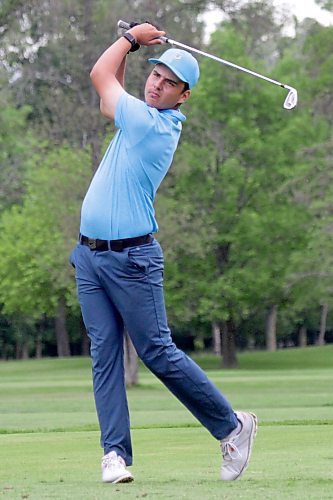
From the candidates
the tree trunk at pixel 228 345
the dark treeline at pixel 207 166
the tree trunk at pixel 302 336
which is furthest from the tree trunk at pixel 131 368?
the tree trunk at pixel 302 336

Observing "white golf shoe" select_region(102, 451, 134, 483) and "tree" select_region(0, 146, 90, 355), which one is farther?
"tree" select_region(0, 146, 90, 355)

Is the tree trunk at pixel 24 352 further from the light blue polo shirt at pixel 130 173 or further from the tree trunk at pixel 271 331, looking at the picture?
the light blue polo shirt at pixel 130 173

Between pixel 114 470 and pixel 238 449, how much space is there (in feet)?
2.17

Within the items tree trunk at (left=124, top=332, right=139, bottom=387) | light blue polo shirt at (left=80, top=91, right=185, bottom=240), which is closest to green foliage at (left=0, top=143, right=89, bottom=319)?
tree trunk at (left=124, top=332, right=139, bottom=387)

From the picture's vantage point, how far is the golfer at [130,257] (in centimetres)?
646

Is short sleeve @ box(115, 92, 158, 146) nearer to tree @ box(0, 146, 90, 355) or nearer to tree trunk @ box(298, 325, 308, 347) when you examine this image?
tree @ box(0, 146, 90, 355)

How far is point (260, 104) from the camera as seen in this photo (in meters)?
50.6

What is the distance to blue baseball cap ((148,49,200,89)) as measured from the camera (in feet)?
21.4

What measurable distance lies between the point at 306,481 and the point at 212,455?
2340 mm

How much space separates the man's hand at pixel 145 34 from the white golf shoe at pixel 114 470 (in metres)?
2.07

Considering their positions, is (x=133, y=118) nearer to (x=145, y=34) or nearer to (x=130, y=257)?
(x=145, y=34)

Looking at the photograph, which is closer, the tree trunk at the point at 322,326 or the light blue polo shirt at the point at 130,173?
the light blue polo shirt at the point at 130,173

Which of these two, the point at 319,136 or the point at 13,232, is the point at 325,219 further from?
the point at 13,232

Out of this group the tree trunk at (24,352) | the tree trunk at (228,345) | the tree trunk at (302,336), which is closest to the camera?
the tree trunk at (228,345)
